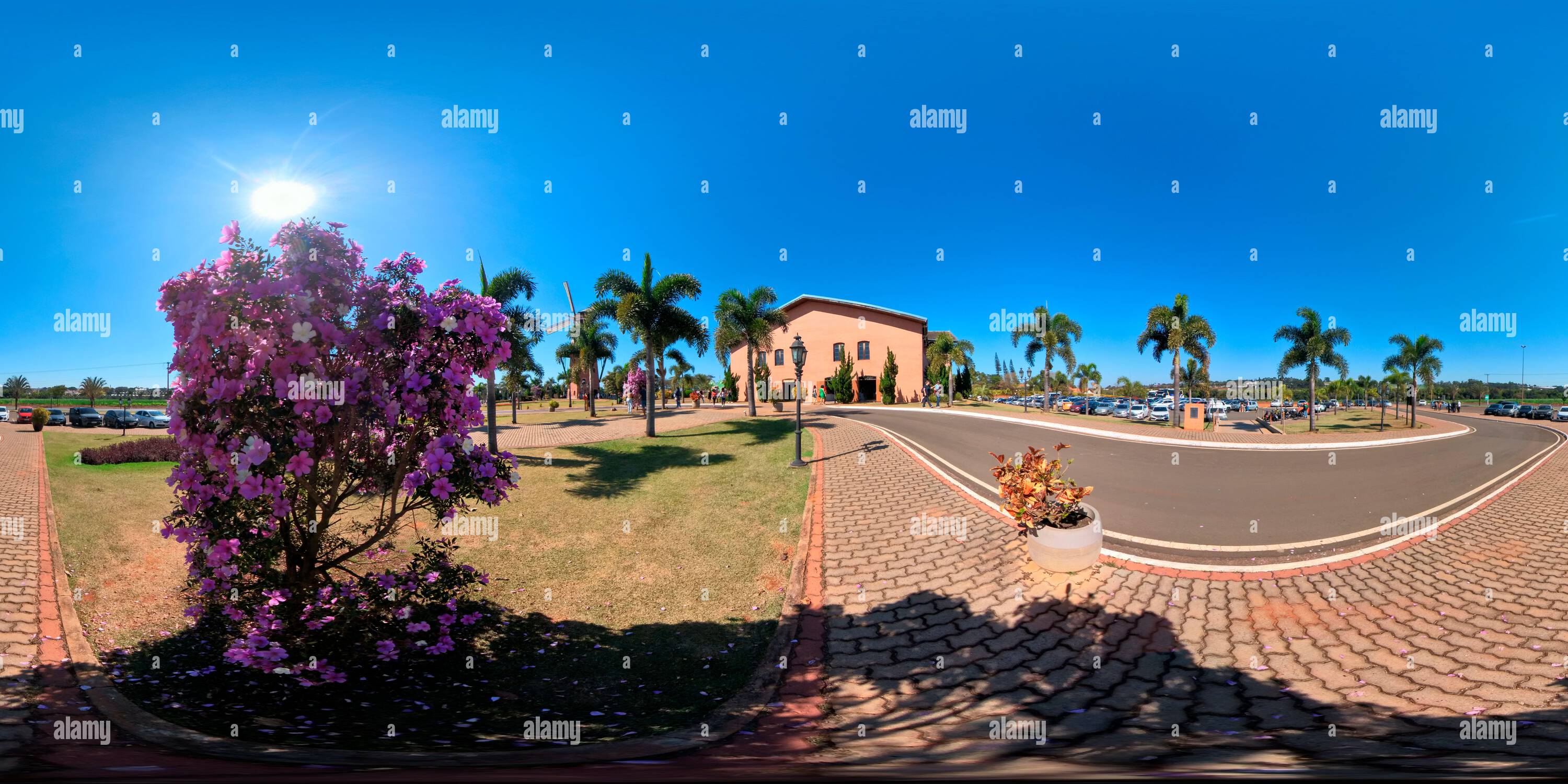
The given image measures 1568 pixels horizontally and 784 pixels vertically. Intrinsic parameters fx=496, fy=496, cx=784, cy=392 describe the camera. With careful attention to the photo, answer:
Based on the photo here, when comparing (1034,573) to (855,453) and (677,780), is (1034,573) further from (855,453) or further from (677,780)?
(855,453)

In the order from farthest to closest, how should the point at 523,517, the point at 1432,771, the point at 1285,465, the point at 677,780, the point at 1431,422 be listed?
the point at 1431,422
the point at 1285,465
the point at 523,517
the point at 1432,771
the point at 677,780

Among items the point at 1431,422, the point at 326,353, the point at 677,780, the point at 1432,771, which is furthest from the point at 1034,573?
the point at 1431,422

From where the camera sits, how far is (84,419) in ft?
100.0

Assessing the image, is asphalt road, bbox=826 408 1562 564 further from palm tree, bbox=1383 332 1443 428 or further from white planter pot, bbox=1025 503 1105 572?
palm tree, bbox=1383 332 1443 428

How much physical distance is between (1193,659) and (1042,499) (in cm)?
199

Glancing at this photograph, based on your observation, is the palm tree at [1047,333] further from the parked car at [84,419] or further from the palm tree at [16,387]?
the palm tree at [16,387]

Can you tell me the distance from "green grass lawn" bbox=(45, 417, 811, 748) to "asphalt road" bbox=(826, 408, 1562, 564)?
5072 millimetres

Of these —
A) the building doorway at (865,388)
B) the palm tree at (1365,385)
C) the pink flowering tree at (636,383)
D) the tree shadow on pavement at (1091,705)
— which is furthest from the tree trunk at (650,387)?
the palm tree at (1365,385)

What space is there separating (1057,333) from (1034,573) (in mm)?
39640

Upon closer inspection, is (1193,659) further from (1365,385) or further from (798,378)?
(1365,385)

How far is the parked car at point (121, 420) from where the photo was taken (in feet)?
93.6

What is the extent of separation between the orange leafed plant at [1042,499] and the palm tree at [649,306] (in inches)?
601

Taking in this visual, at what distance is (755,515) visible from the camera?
8398mm

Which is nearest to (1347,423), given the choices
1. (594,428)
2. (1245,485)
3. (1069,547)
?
(1245,485)
